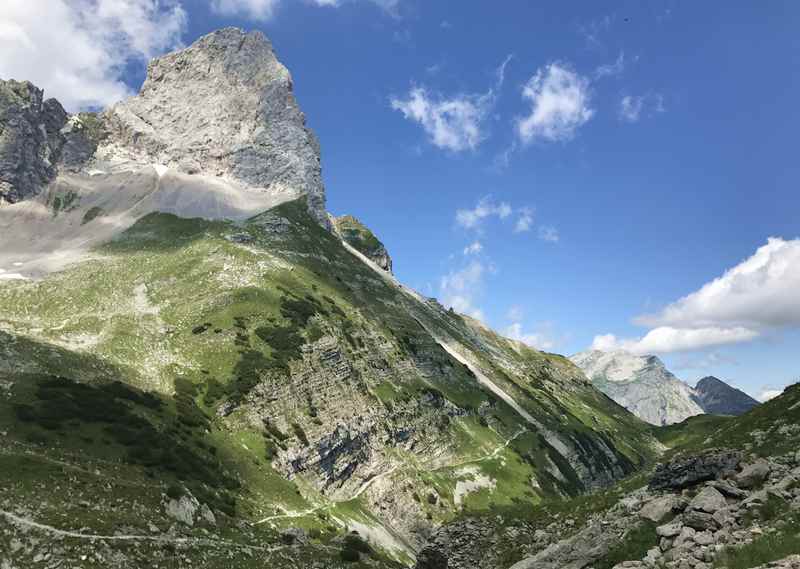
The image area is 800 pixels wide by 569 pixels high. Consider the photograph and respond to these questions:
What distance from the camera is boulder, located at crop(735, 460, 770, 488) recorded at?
21672mm

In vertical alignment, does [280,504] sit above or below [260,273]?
below

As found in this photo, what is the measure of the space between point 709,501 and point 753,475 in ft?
11.1

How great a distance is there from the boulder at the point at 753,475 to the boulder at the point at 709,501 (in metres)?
1.94

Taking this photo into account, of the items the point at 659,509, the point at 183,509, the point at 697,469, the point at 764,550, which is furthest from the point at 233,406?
the point at 764,550

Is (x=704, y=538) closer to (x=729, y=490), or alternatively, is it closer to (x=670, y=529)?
(x=670, y=529)

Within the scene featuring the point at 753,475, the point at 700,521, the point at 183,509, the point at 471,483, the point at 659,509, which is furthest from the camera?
the point at 471,483

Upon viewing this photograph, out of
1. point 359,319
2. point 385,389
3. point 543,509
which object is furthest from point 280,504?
point 359,319

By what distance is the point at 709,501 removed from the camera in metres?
20.0

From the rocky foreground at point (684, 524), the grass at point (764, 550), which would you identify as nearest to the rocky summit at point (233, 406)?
the rocky foreground at point (684, 524)

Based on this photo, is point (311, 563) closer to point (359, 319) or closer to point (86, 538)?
point (86, 538)

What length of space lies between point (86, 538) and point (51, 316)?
10412cm

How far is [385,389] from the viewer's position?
12306cm

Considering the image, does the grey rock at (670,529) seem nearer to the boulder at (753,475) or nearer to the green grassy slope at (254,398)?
the boulder at (753,475)

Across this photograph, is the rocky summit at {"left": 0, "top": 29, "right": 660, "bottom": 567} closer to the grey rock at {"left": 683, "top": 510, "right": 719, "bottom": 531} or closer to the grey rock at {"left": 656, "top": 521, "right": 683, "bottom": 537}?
the grey rock at {"left": 656, "top": 521, "right": 683, "bottom": 537}
